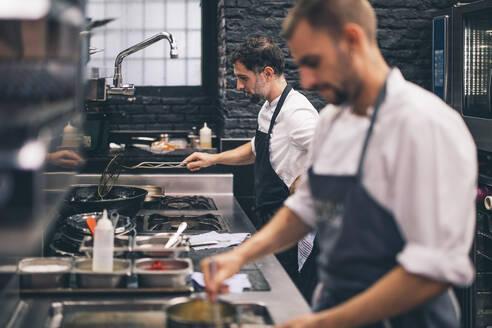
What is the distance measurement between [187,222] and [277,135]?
0.67 metres

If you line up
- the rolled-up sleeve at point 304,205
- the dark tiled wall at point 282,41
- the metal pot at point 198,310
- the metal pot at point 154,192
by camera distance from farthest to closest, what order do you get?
the dark tiled wall at point 282,41 → the metal pot at point 154,192 → the rolled-up sleeve at point 304,205 → the metal pot at point 198,310

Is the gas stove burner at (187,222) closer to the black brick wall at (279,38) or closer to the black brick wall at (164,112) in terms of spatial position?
the black brick wall at (279,38)

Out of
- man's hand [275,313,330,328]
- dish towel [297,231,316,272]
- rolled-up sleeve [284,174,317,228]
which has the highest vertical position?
rolled-up sleeve [284,174,317,228]

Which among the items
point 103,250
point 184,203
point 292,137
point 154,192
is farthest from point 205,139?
point 103,250

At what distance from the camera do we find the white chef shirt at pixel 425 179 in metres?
1.25

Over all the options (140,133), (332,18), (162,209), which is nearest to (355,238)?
(332,18)

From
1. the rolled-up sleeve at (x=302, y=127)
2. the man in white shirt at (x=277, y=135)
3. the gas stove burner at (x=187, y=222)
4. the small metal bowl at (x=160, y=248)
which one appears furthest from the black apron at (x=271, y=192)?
the small metal bowl at (x=160, y=248)

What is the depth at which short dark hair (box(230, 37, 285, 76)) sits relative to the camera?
3426 mm

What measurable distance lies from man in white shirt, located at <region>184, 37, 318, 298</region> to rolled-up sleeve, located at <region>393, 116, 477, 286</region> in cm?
192

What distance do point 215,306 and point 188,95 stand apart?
3874mm

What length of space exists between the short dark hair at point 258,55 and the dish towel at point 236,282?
1.53m

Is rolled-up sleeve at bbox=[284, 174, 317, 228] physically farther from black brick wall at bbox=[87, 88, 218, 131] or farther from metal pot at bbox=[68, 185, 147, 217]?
black brick wall at bbox=[87, 88, 218, 131]

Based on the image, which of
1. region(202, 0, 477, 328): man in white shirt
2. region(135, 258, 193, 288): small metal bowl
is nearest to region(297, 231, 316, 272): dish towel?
region(135, 258, 193, 288): small metal bowl

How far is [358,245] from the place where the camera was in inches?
56.2
